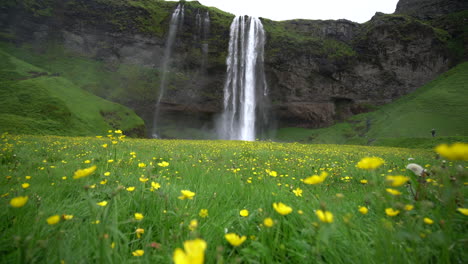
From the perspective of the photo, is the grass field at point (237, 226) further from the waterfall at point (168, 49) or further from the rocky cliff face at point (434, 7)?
the rocky cliff face at point (434, 7)

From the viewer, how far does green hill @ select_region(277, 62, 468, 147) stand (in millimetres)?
25625

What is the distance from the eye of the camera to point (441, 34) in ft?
138

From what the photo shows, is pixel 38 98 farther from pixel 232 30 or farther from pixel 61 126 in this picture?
pixel 232 30

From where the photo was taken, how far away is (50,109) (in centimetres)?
1991

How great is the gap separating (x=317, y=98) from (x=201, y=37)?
2786cm

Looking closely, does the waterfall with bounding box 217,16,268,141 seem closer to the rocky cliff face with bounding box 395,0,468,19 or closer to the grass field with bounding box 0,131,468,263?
the grass field with bounding box 0,131,468,263

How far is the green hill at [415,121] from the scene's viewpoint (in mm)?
25625

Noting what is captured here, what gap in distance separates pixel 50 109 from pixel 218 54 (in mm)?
28022

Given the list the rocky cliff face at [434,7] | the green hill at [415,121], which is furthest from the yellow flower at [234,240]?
the rocky cliff face at [434,7]

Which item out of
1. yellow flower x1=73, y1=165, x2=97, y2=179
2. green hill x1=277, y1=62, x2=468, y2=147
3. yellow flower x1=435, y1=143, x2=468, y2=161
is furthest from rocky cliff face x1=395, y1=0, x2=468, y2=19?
yellow flower x1=73, y1=165, x2=97, y2=179

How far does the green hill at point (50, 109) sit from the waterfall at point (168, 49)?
26.8 feet

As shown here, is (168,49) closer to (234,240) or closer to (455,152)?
(234,240)

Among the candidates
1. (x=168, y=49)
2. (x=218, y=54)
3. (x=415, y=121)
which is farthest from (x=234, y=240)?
(x=168, y=49)

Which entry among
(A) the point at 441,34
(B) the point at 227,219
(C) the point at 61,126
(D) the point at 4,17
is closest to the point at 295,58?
(A) the point at 441,34
